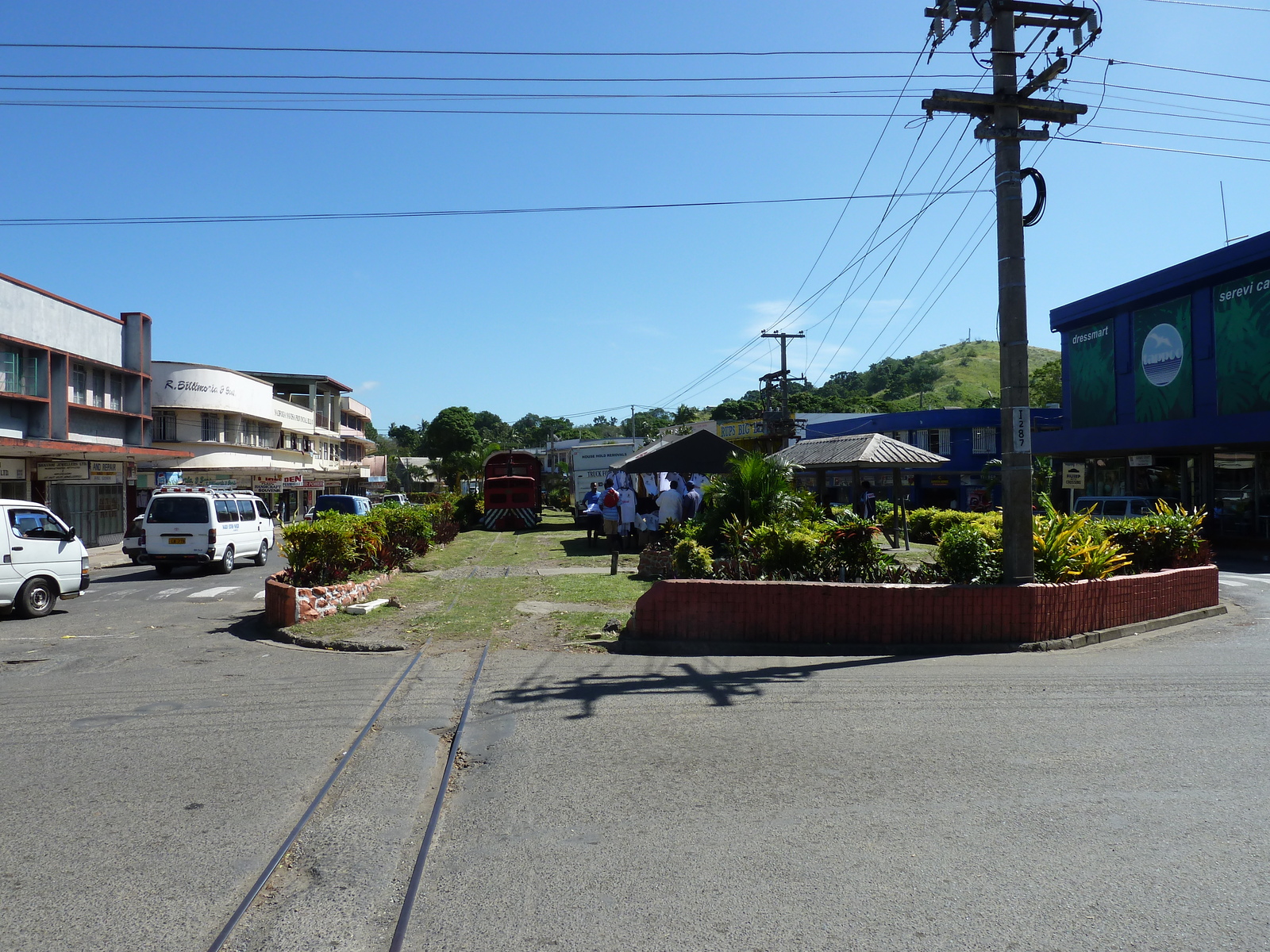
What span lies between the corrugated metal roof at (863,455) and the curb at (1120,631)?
9165mm

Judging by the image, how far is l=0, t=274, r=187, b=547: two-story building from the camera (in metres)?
28.9

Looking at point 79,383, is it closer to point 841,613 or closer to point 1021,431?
point 841,613

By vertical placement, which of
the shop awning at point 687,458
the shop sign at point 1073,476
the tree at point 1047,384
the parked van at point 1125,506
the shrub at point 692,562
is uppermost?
the tree at point 1047,384

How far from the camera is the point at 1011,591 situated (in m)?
10.2

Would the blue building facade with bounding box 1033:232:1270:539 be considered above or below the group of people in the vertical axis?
above

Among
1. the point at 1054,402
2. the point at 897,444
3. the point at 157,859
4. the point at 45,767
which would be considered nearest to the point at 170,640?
the point at 45,767

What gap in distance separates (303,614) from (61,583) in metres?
5.06

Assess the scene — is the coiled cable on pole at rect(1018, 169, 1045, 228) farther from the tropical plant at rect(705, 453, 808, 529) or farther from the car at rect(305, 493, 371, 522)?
the car at rect(305, 493, 371, 522)

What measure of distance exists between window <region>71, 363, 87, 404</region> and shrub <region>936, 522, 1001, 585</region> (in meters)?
31.8

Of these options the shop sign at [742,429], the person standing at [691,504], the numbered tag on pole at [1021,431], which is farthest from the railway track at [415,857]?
the shop sign at [742,429]

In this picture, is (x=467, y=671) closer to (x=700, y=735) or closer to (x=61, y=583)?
(x=700, y=735)

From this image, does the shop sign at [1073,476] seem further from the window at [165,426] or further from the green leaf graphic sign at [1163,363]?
the window at [165,426]

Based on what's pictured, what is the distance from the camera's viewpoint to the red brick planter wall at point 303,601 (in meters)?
11.9

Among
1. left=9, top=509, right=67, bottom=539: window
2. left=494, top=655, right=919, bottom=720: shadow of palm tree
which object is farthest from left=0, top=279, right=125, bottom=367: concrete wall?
left=494, top=655, right=919, bottom=720: shadow of palm tree
